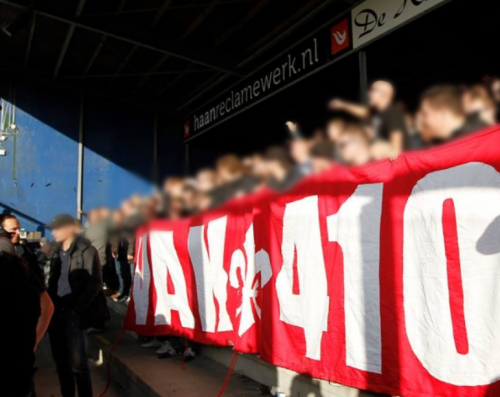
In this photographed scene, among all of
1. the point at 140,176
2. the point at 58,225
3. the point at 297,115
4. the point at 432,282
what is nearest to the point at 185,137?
the point at 140,176

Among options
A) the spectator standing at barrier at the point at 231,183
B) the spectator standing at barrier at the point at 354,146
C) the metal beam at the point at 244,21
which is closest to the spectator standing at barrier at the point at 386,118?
the spectator standing at barrier at the point at 354,146

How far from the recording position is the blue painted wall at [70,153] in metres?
12.5

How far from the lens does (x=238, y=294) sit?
4469 mm

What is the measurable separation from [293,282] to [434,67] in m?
7.05

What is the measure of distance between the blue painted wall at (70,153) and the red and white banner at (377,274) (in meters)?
9.16

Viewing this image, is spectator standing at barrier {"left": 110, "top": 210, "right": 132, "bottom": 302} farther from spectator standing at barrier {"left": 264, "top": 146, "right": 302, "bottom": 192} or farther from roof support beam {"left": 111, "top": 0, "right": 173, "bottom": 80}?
spectator standing at barrier {"left": 264, "top": 146, "right": 302, "bottom": 192}

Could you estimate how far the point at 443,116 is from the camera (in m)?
3.47

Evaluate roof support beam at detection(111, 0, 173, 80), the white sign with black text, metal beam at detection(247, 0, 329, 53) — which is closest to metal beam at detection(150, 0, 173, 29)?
roof support beam at detection(111, 0, 173, 80)

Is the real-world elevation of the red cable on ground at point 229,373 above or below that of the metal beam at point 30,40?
below

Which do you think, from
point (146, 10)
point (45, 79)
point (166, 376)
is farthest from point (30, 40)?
point (166, 376)

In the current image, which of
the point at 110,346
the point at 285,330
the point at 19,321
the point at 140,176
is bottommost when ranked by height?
the point at 110,346

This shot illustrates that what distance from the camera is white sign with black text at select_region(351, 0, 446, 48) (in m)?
5.90

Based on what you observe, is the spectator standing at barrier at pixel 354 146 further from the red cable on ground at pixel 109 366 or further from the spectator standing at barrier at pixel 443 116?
the red cable on ground at pixel 109 366

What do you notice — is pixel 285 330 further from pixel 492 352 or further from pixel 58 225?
pixel 58 225
